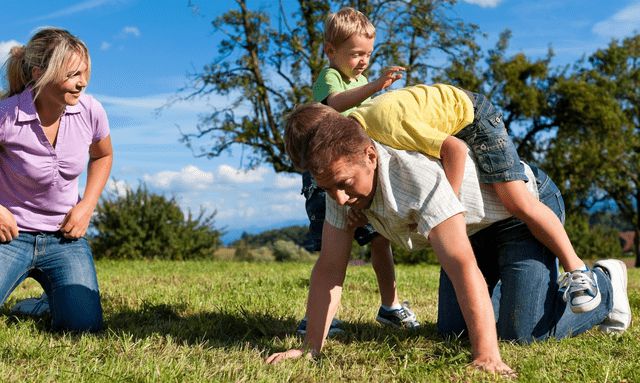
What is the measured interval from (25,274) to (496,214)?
3.10m

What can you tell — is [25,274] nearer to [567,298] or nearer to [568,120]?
[567,298]

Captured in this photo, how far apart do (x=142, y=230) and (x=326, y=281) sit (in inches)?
466

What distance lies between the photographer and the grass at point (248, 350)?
124 inches

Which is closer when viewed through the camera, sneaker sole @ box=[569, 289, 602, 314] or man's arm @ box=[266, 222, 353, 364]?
man's arm @ box=[266, 222, 353, 364]

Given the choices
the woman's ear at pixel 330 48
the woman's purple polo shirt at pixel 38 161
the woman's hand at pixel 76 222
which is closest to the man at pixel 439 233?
the woman's ear at pixel 330 48

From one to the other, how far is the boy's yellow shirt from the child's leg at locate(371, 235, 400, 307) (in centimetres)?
119

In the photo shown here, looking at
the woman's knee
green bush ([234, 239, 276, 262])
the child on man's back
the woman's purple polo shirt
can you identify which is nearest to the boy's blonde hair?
the child on man's back

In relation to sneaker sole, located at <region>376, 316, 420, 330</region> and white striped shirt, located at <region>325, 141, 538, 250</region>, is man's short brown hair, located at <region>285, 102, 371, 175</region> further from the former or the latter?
sneaker sole, located at <region>376, 316, 420, 330</region>

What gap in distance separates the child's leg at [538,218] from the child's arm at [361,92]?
862 millimetres

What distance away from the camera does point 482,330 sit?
3121 mm

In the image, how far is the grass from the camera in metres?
3.16

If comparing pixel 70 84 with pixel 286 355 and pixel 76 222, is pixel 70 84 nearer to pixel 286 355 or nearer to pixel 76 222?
pixel 76 222

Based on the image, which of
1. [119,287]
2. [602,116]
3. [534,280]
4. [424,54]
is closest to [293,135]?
[534,280]

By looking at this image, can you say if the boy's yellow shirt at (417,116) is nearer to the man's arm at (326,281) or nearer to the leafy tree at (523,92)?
the man's arm at (326,281)
